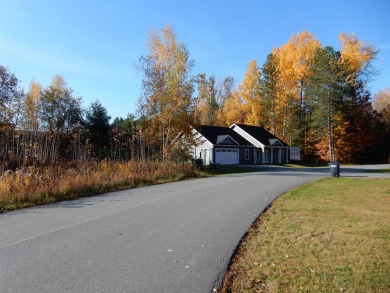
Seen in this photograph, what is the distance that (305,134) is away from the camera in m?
51.4

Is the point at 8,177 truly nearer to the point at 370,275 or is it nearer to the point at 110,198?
the point at 110,198

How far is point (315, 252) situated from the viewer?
5.60m

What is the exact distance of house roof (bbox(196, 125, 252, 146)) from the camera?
4002 centimetres

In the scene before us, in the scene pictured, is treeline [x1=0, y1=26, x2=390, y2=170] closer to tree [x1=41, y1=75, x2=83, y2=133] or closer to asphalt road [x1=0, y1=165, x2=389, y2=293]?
tree [x1=41, y1=75, x2=83, y2=133]

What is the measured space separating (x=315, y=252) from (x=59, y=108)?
42.2 metres

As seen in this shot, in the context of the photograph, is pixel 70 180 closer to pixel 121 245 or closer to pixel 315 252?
pixel 121 245

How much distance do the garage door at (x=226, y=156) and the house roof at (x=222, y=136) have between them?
A: 1.01 meters

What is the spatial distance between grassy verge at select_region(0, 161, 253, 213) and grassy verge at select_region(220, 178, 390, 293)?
730cm

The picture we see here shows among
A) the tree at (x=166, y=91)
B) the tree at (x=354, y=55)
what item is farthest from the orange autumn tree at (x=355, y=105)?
the tree at (x=166, y=91)

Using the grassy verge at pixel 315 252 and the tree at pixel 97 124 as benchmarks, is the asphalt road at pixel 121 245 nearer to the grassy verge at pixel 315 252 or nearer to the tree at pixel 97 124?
the grassy verge at pixel 315 252

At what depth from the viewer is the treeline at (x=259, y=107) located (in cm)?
2508

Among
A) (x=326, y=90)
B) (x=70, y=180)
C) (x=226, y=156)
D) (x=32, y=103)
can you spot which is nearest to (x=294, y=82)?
(x=326, y=90)

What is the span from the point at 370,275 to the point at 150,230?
13.9 ft

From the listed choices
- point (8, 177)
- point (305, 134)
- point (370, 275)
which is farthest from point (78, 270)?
point (305, 134)
